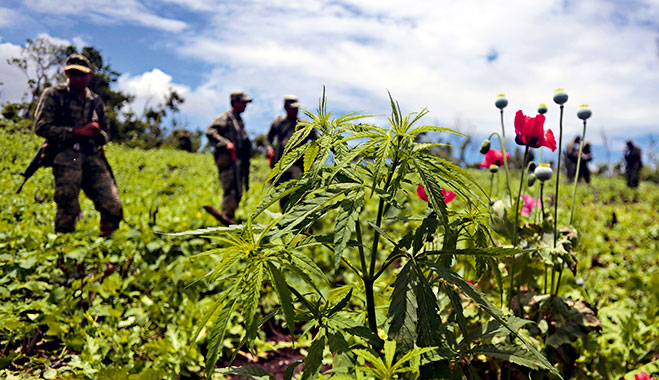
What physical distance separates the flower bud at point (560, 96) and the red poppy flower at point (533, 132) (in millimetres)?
130

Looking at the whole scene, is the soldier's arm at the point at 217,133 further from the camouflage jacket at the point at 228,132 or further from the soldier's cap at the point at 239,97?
the soldier's cap at the point at 239,97

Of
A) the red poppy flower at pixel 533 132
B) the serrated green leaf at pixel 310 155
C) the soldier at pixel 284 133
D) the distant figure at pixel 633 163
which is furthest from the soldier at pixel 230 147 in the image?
the distant figure at pixel 633 163

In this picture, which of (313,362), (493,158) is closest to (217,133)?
(493,158)

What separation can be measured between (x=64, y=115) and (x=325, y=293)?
3130 mm

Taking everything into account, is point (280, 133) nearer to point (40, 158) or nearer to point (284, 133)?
point (284, 133)

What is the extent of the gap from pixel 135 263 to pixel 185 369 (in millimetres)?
1385

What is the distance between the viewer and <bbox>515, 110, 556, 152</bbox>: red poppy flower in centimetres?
173

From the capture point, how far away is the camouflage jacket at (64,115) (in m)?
3.87

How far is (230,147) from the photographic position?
5.99 meters

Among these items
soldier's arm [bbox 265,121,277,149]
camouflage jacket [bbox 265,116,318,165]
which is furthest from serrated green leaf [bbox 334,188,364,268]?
soldier's arm [bbox 265,121,277,149]

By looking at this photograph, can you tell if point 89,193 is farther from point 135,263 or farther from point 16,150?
point 135,263

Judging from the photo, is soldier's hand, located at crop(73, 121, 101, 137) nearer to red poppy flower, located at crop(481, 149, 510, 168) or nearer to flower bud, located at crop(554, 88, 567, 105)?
red poppy flower, located at crop(481, 149, 510, 168)

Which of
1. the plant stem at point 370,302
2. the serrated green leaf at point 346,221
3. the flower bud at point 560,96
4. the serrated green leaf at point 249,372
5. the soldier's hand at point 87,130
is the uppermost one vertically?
the flower bud at point 560,96

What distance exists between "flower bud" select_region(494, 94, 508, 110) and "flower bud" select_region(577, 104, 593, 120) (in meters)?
0.32
